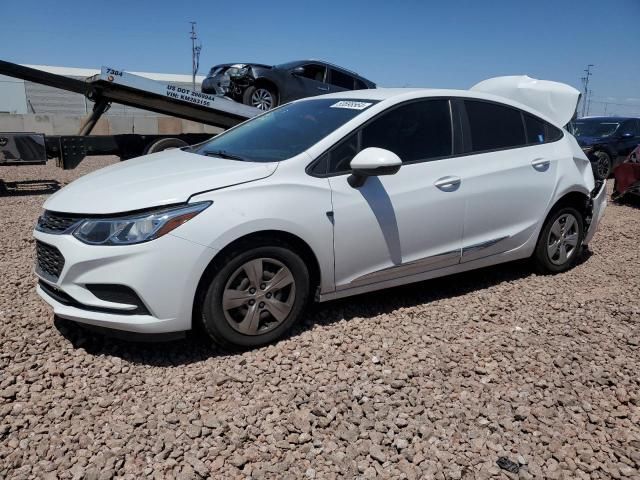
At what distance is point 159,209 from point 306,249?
3.05 ft

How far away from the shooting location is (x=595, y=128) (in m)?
12.7

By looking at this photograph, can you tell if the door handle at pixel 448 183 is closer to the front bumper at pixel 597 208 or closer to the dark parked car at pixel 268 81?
the front bumper at pixel 597 208

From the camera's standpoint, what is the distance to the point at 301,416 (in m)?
2.62

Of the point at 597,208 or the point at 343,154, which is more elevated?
the point at 343,154

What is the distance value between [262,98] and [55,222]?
824 cm

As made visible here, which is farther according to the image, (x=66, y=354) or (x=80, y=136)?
(x=80, y=136)

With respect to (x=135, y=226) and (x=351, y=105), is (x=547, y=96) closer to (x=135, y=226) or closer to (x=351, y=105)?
(x=351, y=105)

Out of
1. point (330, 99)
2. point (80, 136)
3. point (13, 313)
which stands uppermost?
point (330, 99)

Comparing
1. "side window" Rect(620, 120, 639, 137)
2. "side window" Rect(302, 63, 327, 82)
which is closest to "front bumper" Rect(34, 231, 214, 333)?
"side window" Rect(302, 63, 327, 82)

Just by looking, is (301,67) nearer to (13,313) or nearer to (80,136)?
(80,136)

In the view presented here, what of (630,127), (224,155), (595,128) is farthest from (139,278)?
(630,127)

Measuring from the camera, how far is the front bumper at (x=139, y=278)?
283 centimetres

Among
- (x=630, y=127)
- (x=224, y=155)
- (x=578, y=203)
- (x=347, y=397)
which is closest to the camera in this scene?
(x=347, y=397)

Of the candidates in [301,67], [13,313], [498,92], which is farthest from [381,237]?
[301,67]
